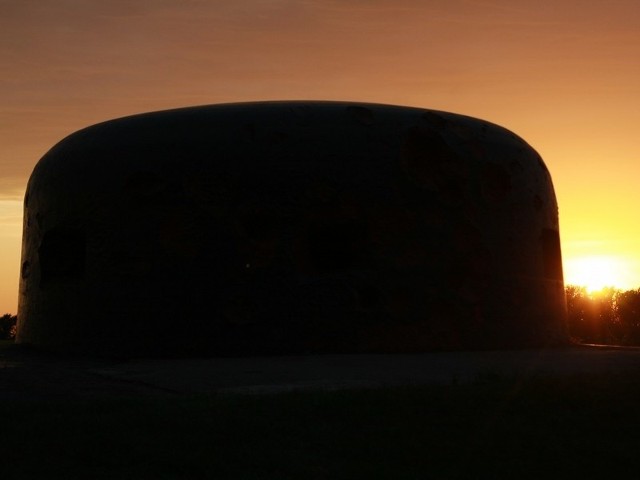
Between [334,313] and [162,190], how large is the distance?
239cm

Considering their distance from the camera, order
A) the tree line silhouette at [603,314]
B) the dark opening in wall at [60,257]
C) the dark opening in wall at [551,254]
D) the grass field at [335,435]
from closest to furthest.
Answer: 1. the grass field at [335,435]
2. the dark opening in wall at [60,257]
3. the dark opening in wall at [551,254]
4. the tree line silhouette at [603,314]

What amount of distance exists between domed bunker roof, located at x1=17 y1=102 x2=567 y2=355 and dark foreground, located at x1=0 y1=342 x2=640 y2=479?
3925mm

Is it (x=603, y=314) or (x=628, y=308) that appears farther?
(x=628, y=308)

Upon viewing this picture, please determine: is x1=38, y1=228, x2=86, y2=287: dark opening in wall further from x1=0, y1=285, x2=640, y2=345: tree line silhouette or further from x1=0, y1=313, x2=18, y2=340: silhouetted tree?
x1=0, y1=313, x2=18, y2=340: silhouetted tree

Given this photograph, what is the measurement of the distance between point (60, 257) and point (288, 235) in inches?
139

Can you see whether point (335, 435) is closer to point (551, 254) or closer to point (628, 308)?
point (551, 254)

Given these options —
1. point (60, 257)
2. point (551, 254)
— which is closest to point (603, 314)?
point (551, 254)

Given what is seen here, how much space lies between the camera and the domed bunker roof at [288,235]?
32.9ft

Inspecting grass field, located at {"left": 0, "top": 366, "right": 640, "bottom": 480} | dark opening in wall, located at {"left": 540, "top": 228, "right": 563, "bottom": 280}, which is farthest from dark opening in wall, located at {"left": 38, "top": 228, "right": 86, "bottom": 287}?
dark opening in wall, located at {"left": 540, "top": 228, "right": 563, "bottom": 280}

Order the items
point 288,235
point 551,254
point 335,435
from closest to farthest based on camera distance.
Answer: point 335,435, point 288,235, point 551,254

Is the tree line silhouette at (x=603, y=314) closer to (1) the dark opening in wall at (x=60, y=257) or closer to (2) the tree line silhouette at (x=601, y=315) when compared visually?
(2) the tree line silhouette at (x=601, y=315)

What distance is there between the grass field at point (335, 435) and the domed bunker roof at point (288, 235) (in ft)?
13.7

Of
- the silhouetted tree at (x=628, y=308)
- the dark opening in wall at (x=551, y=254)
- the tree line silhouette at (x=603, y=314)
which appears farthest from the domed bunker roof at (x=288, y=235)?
the silhouetted tree at (x=628, y=308)

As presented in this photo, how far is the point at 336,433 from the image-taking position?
15.1 ft
